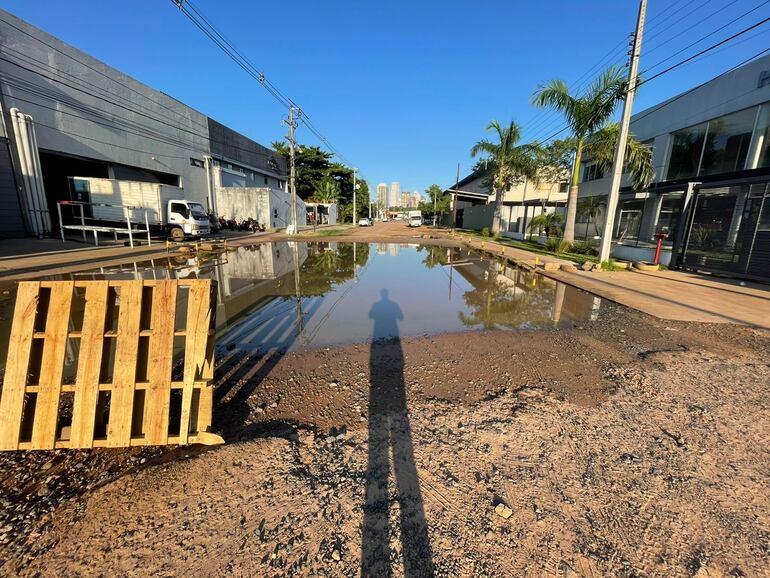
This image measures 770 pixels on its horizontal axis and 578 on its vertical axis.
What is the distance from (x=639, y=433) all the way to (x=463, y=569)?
93.6 inches

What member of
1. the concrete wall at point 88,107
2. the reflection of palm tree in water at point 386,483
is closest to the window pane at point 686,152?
the reflection of palm tree in water at point 386,483

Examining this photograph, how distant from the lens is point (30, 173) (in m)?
17.6

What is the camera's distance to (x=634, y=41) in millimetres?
12203

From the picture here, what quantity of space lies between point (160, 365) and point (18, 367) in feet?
3.44

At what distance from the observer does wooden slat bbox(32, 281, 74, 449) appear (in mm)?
2672

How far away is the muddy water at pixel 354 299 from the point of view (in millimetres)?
6207

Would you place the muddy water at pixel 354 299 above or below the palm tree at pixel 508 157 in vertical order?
below

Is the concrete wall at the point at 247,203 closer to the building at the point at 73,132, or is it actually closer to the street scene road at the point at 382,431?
the building at the point at 73,132


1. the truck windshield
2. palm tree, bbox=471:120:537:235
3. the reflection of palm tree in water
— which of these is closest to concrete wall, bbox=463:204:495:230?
palm tree, bbox=471:120:537:235

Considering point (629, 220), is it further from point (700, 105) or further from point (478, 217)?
point (478, 217)

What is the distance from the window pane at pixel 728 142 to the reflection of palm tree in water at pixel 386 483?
22194mm

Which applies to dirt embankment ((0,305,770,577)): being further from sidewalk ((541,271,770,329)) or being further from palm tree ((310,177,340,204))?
palm tree ((310,177,340,204))

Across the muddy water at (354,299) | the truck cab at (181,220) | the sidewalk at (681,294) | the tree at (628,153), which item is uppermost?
the tree at (628,153)

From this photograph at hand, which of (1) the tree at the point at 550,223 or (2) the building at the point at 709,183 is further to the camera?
(1) the tree at the point at 550,223
